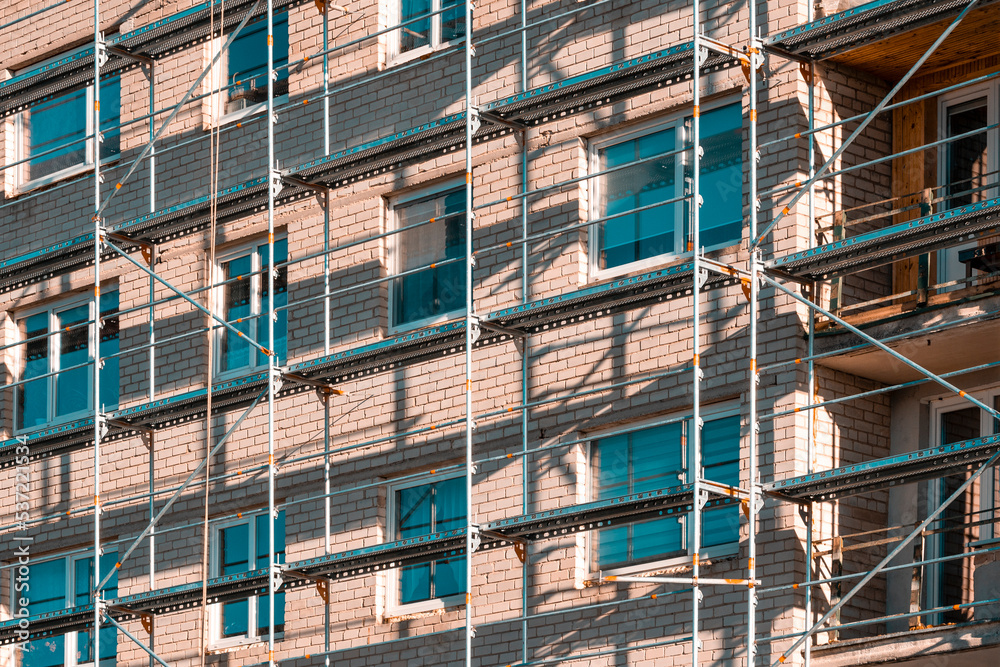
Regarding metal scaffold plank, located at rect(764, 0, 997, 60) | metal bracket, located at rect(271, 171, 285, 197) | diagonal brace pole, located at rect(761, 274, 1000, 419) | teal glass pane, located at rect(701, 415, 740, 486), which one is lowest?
teal glass pane, located at rect(701, 415, 740, 486)

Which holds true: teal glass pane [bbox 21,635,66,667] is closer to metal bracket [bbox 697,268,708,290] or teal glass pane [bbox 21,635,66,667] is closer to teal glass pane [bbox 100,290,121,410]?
teal glass pane [bbox 100,290,121,410]

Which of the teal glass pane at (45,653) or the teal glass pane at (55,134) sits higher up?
the teal glass pane at (55,134)

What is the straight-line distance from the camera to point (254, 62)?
70.0 ft

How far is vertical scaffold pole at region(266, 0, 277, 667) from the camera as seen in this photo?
18.4 m

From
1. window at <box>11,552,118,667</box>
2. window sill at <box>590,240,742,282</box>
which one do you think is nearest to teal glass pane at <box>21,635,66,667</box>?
window at <box>11,552,118,667</box>

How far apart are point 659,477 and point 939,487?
2247 mm

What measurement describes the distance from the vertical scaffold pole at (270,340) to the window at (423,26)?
1159mm

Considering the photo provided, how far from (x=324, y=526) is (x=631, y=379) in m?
3.39

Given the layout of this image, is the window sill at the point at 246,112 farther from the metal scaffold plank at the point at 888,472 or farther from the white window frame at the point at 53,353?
the metal scaffold plank at the point at 888,472

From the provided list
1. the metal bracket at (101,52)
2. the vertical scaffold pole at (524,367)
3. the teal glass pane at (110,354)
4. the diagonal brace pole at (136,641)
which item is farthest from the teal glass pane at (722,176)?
the metal bracket at (101,52)

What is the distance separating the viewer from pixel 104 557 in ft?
69.5

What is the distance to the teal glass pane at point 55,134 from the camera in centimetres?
2300

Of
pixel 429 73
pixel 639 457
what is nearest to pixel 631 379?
pixel 639 457

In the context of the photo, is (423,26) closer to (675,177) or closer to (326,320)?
(326,320)
